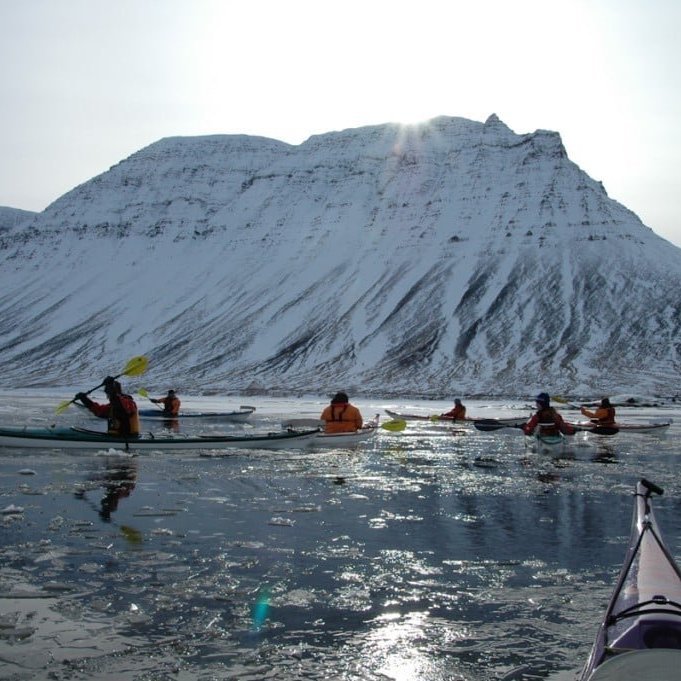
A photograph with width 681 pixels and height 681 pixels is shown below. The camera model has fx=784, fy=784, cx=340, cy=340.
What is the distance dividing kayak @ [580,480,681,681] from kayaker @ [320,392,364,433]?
18.2 meters

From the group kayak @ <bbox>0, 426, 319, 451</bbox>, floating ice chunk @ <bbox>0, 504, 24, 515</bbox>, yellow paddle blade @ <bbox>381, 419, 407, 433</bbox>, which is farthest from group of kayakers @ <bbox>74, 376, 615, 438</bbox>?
floating ice chunk @ <bbox>0, 504, 24, 515</bbox>

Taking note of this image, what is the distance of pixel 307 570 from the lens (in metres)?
9.85

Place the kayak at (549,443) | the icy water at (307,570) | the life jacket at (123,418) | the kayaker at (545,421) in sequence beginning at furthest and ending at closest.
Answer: the kayaker at (545,421), the kayak at (549,443), the life jacket at (123,418), the icy water at (307,570)

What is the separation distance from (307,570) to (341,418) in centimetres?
1617

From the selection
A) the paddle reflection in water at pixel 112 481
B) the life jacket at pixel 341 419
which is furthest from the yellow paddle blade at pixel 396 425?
the paddle reflection in water at pixel 112 481

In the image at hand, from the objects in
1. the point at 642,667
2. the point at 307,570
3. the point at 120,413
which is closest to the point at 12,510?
the point at 307,570

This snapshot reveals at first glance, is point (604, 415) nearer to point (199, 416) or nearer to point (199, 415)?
point (199, 415)

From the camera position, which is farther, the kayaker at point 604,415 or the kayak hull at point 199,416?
the kayak hull at point 199,416

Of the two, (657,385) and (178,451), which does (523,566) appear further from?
(657,385)

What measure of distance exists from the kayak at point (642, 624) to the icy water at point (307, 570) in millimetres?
854

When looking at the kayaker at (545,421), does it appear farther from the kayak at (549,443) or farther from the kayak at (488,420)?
the kayak at (488,420)

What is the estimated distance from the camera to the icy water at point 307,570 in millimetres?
6941

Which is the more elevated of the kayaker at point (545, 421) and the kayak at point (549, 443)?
the kayaker at point (545, 421)

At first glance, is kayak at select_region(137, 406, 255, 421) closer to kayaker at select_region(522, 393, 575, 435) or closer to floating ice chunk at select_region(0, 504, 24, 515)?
kayaker at select_region(522, 393, 575, 435)
